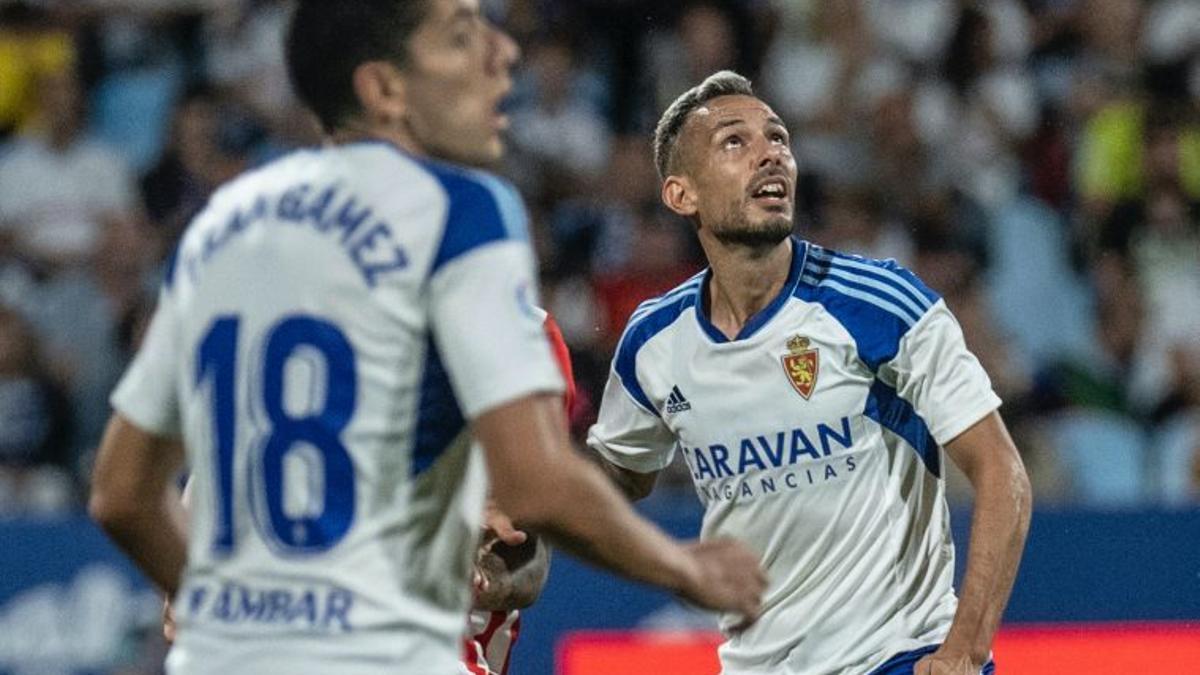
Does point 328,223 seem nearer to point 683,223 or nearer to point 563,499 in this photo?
point 563,499

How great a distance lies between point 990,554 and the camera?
4.75m

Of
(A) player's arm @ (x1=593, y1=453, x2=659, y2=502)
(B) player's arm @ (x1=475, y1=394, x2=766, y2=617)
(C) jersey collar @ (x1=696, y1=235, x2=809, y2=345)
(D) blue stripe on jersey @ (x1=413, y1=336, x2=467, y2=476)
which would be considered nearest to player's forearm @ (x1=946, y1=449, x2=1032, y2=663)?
(C) jersey collar @ (x1=696, y1=235, x2=809, y2=345)

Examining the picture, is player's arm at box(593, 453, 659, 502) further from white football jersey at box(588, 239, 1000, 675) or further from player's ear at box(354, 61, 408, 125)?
player's ear at box(354, 61, 408, 125)

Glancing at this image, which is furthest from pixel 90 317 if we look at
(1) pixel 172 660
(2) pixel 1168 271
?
(1) pixel 172 660

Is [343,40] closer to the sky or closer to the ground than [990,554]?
closer to the sky

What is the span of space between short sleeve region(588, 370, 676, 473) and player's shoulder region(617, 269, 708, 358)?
11cm

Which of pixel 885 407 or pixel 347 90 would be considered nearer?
pixel 347 90

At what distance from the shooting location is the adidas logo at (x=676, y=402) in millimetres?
5363

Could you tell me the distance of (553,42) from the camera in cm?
1129

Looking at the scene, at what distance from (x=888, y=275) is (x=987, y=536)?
2.37 ft

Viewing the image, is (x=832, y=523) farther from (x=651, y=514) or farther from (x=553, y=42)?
(x=553, y=42)

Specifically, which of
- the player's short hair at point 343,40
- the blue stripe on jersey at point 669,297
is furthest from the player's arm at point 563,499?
the blue stripe on jersey at point 669,297

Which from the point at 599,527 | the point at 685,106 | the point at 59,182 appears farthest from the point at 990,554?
the point at 59,182

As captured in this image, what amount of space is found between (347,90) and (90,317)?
7.25 metres
